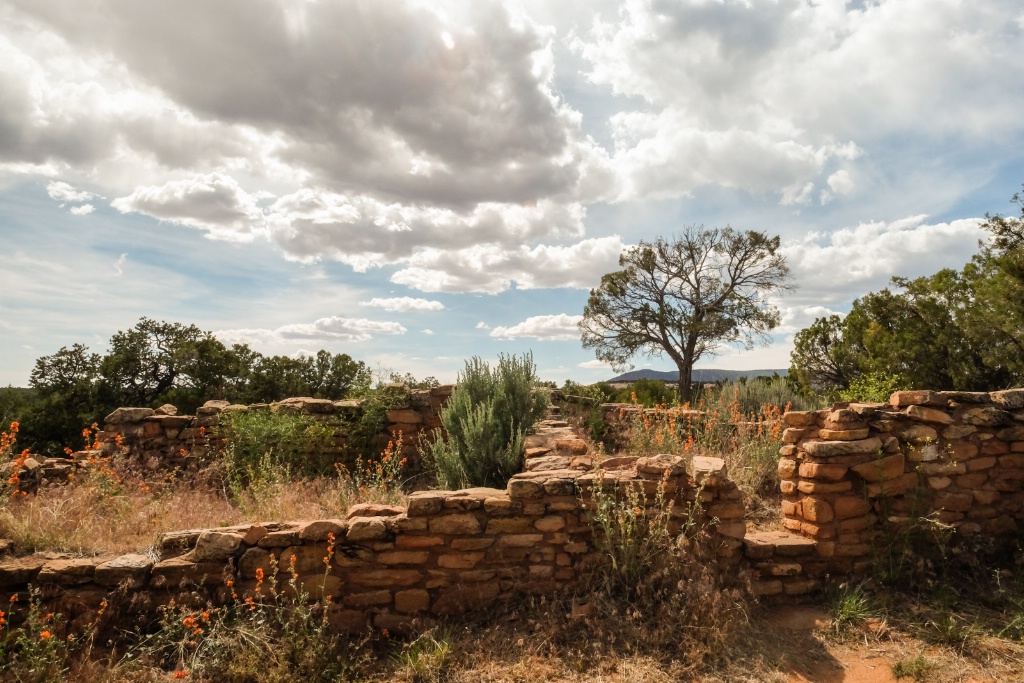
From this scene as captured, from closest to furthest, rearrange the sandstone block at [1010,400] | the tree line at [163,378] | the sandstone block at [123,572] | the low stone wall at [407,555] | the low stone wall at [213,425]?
the sandstone block at [123,572] < the low stone wall at [407,555] < the sandstone block at [1010,400] < the low stone wall at [213,425] < the tree line at [163,378]

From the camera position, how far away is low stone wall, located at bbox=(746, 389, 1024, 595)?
496 centimetres

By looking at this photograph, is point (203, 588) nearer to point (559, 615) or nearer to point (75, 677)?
point (75, 677)

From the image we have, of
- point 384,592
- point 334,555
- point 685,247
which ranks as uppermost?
point 685,247

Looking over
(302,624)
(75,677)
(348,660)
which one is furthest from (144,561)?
(348,660)

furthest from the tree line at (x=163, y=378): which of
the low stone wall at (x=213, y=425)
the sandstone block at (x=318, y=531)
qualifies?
the sandstone block at (x=318, y=531)

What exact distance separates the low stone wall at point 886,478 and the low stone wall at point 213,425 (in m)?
5.21

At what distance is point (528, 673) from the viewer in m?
3.67

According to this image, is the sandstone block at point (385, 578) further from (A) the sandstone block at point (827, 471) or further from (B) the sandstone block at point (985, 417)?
(B) the sandstone block at point (985, 417)

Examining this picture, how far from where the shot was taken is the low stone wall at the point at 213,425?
8.35 m

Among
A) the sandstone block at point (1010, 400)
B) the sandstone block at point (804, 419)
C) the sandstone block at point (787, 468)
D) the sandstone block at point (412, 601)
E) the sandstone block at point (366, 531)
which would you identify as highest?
the sandstone block at point (1010, 400)

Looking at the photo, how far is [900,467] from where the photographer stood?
5164 mm

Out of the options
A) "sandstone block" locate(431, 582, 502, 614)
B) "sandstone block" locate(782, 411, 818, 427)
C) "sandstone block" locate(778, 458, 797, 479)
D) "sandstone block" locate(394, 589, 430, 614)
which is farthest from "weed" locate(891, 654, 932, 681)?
"sandstone block" locate(394, 589, 430, 614)

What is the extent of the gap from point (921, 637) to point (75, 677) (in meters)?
5.77

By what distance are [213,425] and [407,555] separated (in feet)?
18.7
